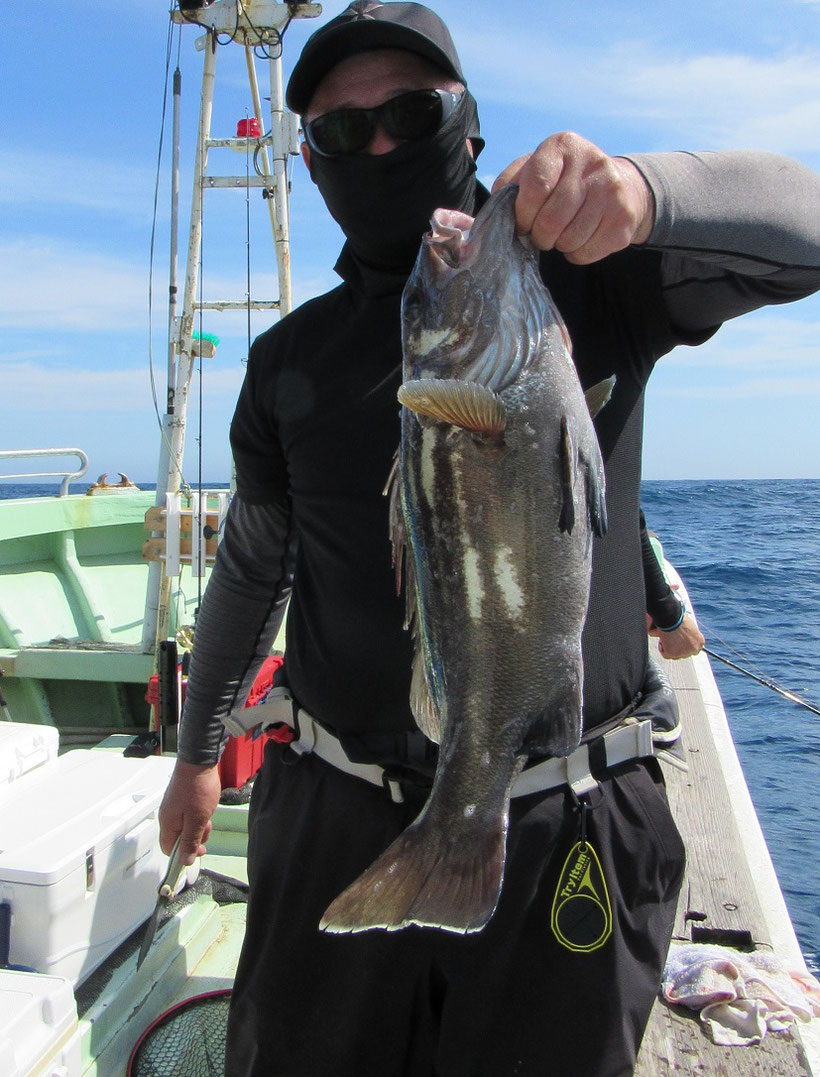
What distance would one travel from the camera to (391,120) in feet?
5.64

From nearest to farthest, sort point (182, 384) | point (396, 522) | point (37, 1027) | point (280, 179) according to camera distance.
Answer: point (396, 522) < point (37, 1027) < point (280, 179) < point (182, 384)

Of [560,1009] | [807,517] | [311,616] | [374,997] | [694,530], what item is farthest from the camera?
[807,517]

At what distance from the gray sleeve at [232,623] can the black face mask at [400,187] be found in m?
0.77

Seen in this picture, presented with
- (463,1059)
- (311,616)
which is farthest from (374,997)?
(311,616)

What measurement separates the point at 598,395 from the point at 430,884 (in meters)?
0.88

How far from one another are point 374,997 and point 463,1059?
21cm

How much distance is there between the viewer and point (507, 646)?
142 centimetres

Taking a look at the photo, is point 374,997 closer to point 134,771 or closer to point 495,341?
point 495,341

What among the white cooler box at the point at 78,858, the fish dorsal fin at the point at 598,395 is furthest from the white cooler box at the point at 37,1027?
the fish dorsal fin at the point at 598,395

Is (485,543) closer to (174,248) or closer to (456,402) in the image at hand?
(456,402)

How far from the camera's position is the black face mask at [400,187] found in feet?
5.70

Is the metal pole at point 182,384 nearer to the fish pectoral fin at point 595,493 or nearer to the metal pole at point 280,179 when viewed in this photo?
the metal pole at point 280,179

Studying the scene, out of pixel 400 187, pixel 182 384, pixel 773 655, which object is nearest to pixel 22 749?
pixel 400 187

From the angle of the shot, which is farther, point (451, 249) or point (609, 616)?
point (609, 616)
